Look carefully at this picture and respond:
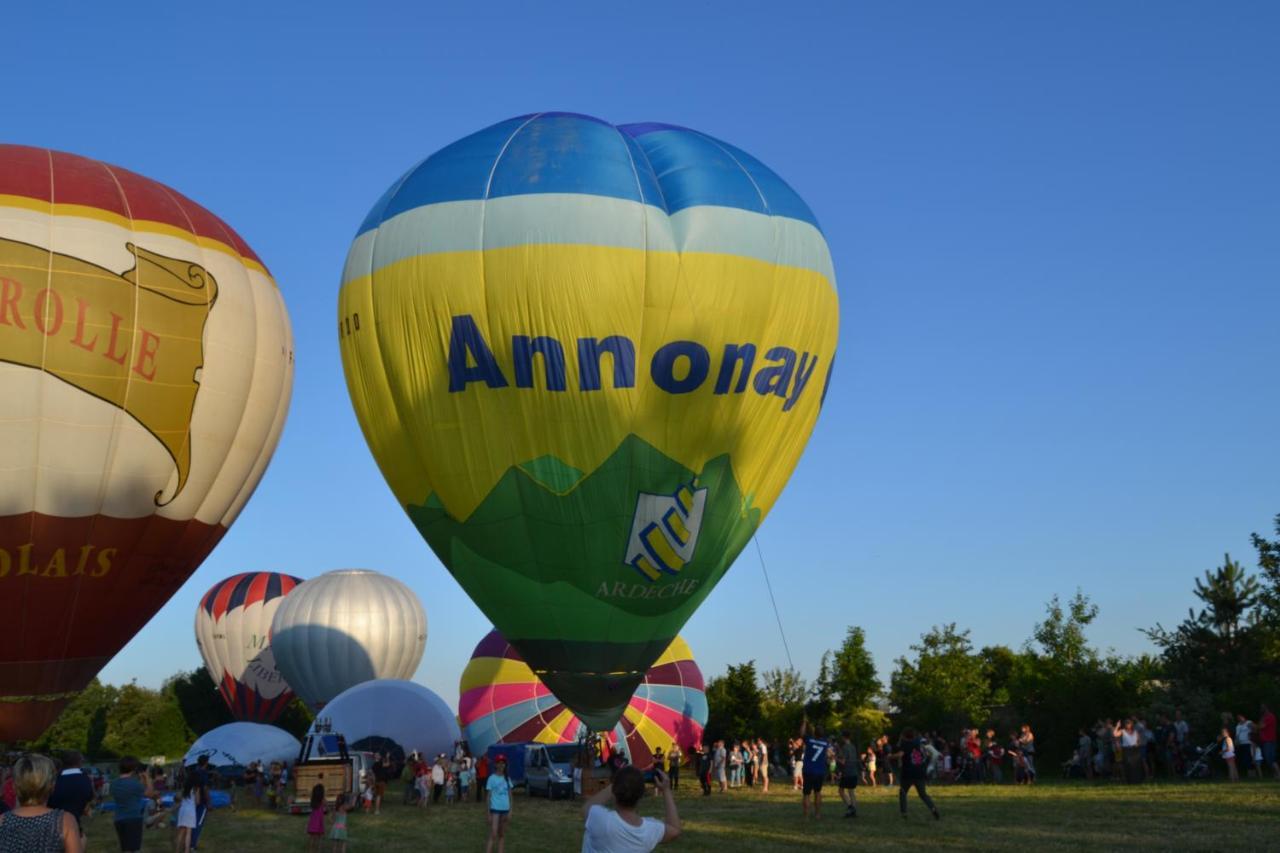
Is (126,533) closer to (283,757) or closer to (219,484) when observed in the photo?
(219,484)

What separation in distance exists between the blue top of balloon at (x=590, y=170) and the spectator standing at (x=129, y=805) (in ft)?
31.8

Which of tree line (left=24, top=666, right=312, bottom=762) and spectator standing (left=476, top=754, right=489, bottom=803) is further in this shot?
tree line (left=24, top=666, right=312, bottom=762)

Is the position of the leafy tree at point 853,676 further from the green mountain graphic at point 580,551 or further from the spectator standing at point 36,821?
the spectator standing at point 36,821

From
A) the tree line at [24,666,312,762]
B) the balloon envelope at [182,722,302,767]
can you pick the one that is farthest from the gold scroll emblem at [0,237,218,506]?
the tree line at [24,666,312,762]

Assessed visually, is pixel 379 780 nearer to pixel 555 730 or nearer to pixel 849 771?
pixel 555 730

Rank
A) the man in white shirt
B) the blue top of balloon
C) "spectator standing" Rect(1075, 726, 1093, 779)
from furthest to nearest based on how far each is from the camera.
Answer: "spectator standing" Rect(1075, 726, 1093, 779) < the blue top of balloon < the man in white shirt

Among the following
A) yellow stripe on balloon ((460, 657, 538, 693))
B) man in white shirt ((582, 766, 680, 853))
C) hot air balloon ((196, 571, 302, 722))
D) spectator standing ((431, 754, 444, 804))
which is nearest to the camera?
man in white shirt ((582, 766, 680, 853))

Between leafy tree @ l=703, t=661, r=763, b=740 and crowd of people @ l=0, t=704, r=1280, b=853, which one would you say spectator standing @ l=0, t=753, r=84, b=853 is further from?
leafy tree @ l=703, t=661, r=763, b=740

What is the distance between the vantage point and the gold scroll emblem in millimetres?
18719

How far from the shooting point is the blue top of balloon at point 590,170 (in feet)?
60.1

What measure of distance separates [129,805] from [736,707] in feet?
98.8

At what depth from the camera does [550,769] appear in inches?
1027

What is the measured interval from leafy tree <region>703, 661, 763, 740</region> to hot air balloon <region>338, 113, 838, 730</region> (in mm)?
21570

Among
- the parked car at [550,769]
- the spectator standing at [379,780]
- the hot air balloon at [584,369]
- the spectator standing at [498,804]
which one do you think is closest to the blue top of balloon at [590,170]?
the hot air balloon at [584,369]
